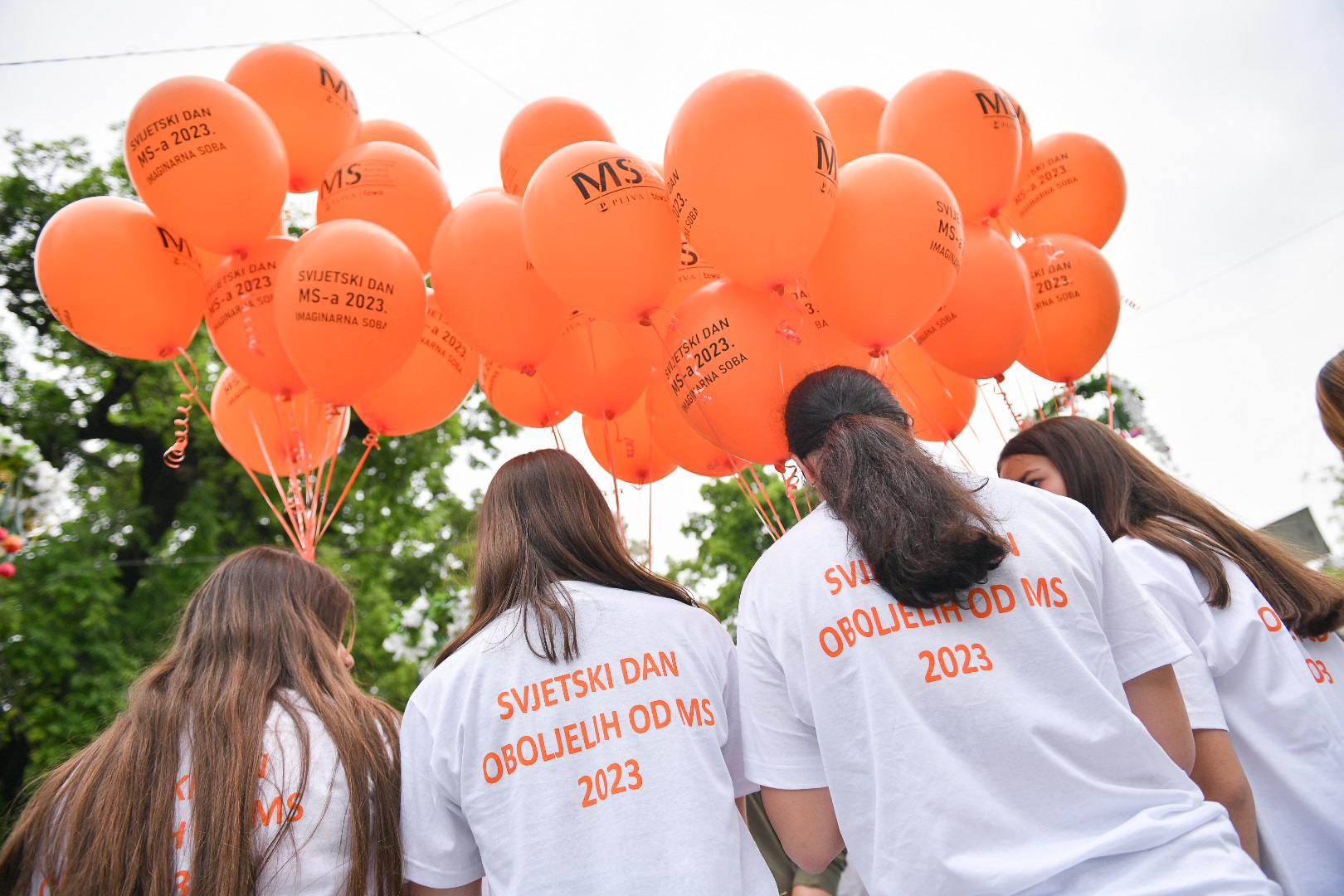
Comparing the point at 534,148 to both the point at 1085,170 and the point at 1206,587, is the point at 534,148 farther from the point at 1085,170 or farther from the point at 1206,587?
the point at 1206,587

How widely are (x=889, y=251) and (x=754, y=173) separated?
42 centimetres

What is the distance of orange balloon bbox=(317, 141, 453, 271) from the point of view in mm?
2793

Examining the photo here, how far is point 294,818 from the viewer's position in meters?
1.51

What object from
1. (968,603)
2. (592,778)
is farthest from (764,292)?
(592,778)

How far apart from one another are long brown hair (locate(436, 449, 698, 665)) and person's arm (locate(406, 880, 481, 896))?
42 centimetres

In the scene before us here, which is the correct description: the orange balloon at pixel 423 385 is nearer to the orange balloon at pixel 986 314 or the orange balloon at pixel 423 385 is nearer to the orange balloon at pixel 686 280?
the orange balloon at pixel 686 280

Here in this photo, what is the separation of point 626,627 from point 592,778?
28 centimetres

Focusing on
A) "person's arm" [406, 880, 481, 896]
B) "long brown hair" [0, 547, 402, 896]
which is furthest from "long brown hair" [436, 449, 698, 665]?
"person's arm" [406, 880, 481, 896]

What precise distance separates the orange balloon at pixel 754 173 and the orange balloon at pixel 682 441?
2.48 feet

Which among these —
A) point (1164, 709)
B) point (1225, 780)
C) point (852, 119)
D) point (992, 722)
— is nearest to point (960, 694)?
point (992, 722)

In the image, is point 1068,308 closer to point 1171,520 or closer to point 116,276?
point 1171,520

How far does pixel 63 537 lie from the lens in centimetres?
826

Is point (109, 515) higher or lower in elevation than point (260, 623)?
higher

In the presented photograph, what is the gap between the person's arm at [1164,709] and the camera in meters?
1.34
